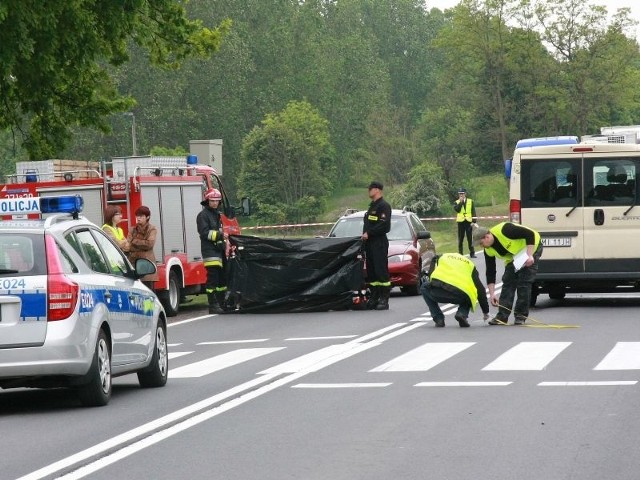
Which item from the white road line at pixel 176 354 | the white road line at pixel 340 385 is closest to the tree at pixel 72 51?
the white road line at pixel 176 354

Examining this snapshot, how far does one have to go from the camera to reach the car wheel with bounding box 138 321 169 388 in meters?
13.6

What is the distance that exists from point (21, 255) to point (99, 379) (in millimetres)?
1140

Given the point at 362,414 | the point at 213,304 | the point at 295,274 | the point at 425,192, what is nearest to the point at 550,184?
the point at 295,274

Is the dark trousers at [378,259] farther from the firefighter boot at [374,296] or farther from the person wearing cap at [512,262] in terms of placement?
the person wearing cap at [512,262]

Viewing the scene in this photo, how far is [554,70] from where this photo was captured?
9756 cm

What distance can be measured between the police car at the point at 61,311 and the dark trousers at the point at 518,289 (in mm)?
7715

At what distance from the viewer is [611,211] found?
72.0 ft

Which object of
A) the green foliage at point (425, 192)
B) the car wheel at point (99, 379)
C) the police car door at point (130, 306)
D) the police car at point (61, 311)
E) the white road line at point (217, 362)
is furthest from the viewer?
the green foliage at point (425, 192)

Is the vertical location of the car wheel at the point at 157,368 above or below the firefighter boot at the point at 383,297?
above

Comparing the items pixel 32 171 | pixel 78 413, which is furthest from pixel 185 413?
pixel 32 171

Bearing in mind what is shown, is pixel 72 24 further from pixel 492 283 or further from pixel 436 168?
pixel 436 168

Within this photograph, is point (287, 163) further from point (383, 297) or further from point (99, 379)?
point (99, 379)

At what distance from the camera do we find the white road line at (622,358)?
1410 centimetres

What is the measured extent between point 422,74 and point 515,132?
5096 cm
